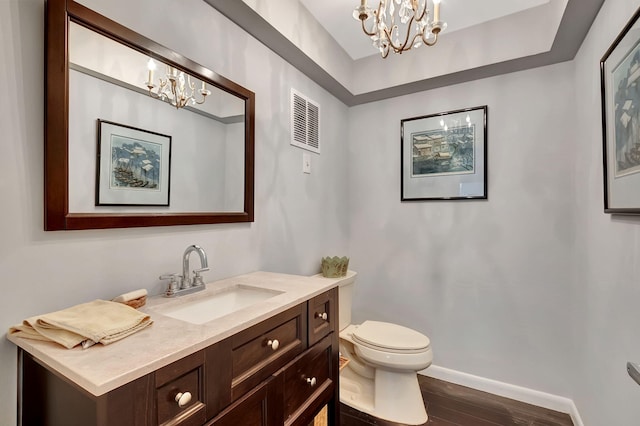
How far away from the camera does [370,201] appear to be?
2615 millimetres

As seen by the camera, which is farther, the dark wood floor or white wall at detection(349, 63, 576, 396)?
white wall at detection(349, 63, 576, 396)

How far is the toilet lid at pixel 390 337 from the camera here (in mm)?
1766

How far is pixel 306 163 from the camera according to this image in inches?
82.9

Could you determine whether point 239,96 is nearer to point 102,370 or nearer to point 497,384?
point 102,370

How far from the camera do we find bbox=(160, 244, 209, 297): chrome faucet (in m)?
1.16

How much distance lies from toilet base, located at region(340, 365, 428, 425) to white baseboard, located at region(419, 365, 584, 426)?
0.54m

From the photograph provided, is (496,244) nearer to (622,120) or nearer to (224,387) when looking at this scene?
A: (622,120)

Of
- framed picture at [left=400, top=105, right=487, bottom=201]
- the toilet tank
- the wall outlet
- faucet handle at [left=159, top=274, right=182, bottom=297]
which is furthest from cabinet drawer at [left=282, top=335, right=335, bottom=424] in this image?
framed picture at [left=400, top=105, right=487, bottom=201]

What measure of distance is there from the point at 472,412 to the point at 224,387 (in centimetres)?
181

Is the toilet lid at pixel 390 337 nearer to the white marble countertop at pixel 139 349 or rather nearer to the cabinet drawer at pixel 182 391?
the white marble countertop at pixel 139 349

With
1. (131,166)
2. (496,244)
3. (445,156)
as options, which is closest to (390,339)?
(496,244)

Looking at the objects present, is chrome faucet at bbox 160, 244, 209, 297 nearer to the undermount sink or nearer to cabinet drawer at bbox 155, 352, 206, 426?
the undermount sink

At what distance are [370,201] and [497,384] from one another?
161cm

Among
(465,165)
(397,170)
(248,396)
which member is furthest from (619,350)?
(397,170)
